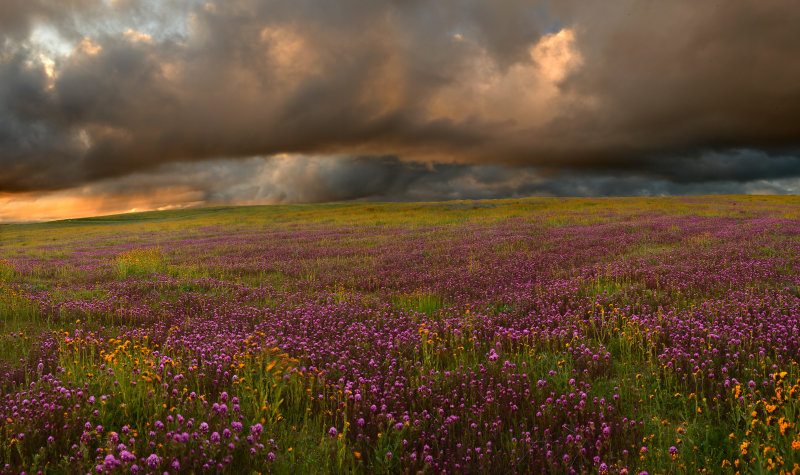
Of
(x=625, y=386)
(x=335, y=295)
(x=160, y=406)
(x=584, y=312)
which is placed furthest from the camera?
(x=335, y=295)

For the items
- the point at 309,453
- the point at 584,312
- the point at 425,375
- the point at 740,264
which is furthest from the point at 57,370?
the point at 740,264

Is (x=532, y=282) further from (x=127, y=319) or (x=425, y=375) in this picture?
(x=127, y=319)

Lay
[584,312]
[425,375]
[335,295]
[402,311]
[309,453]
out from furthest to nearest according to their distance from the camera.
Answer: [335,295]
[402,311]
[584,312]
[425,375]
[309,453]

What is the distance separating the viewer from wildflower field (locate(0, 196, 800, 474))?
11.4ft

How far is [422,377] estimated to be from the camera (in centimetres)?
484

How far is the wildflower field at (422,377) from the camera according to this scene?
3.48m

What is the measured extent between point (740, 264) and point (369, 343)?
10053mm

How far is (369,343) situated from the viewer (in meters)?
6.41

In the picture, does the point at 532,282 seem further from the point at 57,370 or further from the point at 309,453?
the point at 57,370

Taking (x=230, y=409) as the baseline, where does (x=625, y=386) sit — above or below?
below

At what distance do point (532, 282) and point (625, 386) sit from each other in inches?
239

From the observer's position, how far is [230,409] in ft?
13.5

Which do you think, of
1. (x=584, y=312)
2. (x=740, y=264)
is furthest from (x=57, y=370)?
(x=740, y=264)

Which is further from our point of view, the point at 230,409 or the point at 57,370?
the point at 57,370
